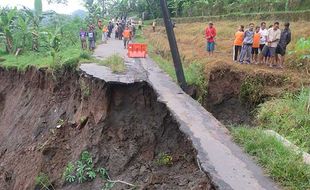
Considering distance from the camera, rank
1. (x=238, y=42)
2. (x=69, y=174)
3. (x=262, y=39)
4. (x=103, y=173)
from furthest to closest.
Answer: (x=238, y=42) < (x=262, y=39) < (x=69, y=174) < (x=103, y=173)

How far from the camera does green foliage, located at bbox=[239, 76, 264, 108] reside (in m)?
10.2

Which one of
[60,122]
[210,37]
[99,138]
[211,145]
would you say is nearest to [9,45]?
[60,122]

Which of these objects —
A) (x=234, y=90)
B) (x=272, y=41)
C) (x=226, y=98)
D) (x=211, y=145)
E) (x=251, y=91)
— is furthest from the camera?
(x=272, y=41)

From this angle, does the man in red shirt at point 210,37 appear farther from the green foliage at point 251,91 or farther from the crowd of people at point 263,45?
the green foliage at point 251,91

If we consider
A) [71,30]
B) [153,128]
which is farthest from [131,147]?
[71,30]

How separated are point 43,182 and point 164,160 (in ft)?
11.1

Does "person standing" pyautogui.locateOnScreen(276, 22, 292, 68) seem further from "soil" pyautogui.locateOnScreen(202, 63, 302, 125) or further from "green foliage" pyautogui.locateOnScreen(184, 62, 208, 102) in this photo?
"green foliage" pyautogui.locateOnScreen(184, 62, 208, 102)

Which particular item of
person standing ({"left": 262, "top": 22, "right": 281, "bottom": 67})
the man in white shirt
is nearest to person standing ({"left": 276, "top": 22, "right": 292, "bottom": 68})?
person standing ({"left": 262, "top": 22, "right": 281, "bottom": 67})

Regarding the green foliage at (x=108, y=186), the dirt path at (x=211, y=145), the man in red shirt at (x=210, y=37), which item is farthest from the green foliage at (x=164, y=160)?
the man in red shirt at (x=210, y=37)

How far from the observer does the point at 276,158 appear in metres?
5.61

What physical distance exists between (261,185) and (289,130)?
3.14 meters

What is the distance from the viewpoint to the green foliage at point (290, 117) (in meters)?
7.49

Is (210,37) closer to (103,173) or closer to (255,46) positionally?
(255,46)

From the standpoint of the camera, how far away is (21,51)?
60.6ft
